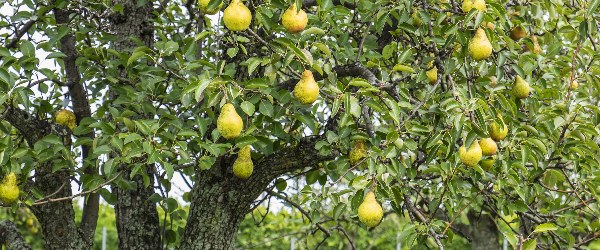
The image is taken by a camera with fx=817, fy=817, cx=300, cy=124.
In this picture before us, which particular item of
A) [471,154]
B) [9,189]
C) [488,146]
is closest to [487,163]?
[488,146]

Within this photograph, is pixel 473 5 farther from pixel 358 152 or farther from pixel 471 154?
pixel 358 152

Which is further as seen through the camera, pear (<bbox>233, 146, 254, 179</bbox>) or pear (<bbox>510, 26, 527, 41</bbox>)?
pear (<bbox>510, 26, 527, 41</bbox>)

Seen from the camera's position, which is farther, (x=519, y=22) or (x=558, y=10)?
(x=558, y=10)

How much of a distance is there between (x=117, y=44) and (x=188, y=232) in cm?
90

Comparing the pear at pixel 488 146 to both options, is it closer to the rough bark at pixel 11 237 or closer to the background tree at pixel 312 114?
the background tree at pixel 312 114

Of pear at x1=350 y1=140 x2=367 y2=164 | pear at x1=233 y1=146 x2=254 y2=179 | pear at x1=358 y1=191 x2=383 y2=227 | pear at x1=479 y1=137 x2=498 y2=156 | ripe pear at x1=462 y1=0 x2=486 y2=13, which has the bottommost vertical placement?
pear at x1=479 y1=137 x2=498 y2=156

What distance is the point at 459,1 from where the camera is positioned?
3.01 meters

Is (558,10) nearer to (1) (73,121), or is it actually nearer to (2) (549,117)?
(2) (549,117)

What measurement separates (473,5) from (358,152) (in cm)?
61

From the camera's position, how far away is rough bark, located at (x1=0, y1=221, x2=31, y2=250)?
3.65m

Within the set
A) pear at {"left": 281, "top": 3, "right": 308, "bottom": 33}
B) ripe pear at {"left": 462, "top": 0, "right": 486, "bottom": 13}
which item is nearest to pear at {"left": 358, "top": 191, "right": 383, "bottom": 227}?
pear at {"left": 281, "top": 3, "right": 308, "bottom": 33}

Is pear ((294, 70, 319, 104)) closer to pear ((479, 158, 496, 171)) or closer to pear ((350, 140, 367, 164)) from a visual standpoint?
pear ((350, 140, 367, 164))

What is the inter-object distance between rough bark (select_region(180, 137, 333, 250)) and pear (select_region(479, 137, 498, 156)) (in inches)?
29.1

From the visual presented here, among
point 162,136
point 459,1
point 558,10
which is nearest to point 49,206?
point 162,136
